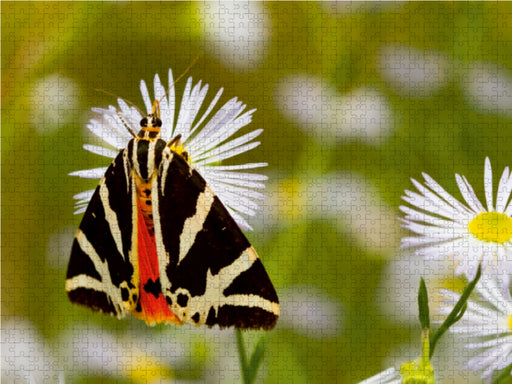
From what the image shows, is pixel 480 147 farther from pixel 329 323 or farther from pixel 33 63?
pixel 33 63

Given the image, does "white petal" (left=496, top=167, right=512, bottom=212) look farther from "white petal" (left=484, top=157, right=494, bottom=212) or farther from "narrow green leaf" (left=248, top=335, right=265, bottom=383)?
"narrow green leaf" (left=248, top=335, right=265, bottom=383)

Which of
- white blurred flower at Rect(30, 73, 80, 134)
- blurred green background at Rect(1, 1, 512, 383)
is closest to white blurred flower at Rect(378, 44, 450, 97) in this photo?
blurred green background at Rect(1, 1, 512, 383)

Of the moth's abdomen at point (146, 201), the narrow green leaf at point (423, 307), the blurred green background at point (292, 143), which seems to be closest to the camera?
the narrow green leaf at point (423, 307)

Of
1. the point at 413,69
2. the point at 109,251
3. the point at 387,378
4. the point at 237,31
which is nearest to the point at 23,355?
the point at 109,251

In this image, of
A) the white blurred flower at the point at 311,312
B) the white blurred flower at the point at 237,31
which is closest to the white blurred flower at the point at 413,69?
the white blurred flower at the point at 237,31

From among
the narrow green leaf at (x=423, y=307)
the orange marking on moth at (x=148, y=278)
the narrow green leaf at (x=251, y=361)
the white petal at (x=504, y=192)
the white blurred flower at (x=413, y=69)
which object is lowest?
the narrow green leaf at (x=251, y=361)

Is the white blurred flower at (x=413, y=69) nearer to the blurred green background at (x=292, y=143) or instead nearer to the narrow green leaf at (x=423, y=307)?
the blurred green background at (x=292, y=143)
